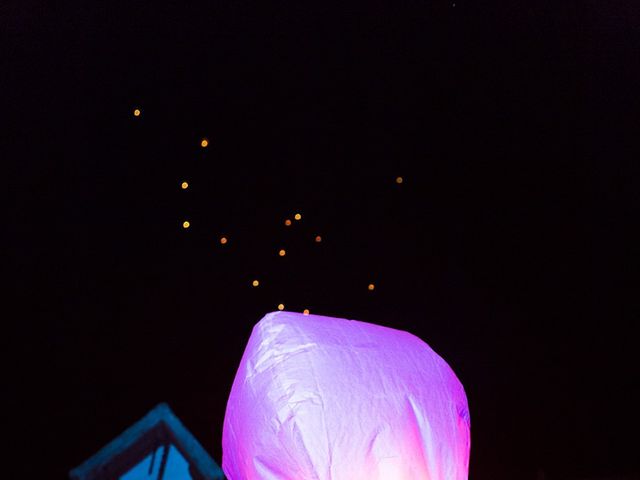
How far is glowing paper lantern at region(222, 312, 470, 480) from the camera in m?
0.95

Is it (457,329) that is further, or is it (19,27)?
(457,329)

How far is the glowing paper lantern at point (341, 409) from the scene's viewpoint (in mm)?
951

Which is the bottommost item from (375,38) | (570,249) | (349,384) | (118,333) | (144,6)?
(570,249)

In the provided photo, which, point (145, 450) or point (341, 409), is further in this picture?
point (341, 409)

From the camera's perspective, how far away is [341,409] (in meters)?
0.98

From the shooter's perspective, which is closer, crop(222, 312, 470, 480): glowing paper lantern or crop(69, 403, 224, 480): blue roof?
crop(69, 403, 224, 480): blue roof

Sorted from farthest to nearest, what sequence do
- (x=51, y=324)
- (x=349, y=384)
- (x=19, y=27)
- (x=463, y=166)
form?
(x=463, y=166) < (x=51, y=324) < (x=19, y=27) < (x=349, y=384)

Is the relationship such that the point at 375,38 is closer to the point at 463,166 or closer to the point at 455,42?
the point at 455,42

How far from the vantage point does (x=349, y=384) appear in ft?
3.33

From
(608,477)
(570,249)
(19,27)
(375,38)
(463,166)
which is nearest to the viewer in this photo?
(19,27)

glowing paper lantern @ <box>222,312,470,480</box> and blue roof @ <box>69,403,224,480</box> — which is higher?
blue roof @ <box>69,403,224,480</box>

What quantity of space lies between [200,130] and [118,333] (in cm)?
49

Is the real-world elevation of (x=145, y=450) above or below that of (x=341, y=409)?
above

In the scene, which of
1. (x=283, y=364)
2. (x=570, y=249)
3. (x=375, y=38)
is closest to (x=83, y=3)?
(x=375, y=38)
